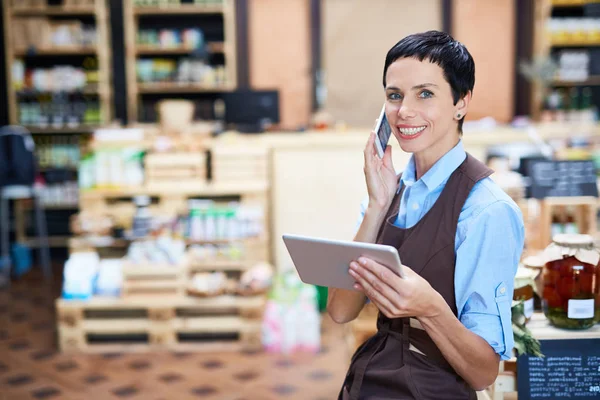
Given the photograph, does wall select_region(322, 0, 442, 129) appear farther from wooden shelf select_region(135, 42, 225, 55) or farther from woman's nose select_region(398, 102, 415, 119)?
woman's nose select_region(398, 102, 415, 119)

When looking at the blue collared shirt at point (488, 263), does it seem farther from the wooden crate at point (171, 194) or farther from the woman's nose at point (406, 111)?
the wooden crate at point (171, 194)

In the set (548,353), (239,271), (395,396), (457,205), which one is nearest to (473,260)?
(457,205)

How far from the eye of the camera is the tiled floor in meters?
3.78

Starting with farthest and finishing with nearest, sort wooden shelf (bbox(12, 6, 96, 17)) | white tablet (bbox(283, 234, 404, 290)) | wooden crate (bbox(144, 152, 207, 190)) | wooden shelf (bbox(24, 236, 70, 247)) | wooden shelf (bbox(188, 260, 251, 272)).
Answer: wooden shelf (bbox(24, 236, 70, 247)), wooden shelf (bbox(12, 6, 96, 17)), wooden crate (bbox(144, 152, 207, 190)), wooden shelf (bbox(188, 260, 251, 272)), white tablet (bbox(283, 234, 404, 290))

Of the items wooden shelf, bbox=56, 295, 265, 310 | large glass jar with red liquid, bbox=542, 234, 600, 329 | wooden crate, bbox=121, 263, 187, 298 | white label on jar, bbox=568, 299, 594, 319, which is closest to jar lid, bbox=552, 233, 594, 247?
large glass jar with red liquid, bbox=542, 234, 600, 329

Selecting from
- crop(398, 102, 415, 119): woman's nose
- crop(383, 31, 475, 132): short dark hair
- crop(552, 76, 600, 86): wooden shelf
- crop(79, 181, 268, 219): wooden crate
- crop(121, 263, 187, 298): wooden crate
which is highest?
crop(552, 76, 600, 86): wooden shelf

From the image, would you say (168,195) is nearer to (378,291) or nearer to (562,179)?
(562,179)

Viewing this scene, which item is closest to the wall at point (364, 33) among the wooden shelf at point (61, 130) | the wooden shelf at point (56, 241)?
the wooden shelf at point (61, 130)

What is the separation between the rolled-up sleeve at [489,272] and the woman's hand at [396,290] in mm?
90

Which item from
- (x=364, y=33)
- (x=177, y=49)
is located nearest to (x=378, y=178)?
(x=177, y=49)

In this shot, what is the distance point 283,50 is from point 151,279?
389 cm

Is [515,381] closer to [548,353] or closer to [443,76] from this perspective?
[548,353]

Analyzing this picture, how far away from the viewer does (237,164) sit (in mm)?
5004

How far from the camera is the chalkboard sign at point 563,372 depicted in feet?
6.07
